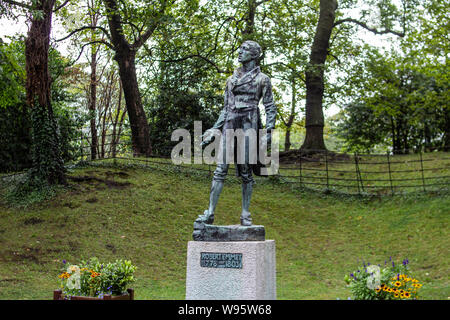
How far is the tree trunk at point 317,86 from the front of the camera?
22047 mm

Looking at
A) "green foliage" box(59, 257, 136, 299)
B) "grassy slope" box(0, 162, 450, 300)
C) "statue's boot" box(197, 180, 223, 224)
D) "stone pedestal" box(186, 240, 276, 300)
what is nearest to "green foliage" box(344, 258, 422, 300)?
"stone pedestal" box(186, 240, 276, 300)

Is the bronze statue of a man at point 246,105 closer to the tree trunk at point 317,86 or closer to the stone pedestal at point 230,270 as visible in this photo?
the stone pedestal at point 230,270

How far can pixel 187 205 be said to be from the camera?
16.0m

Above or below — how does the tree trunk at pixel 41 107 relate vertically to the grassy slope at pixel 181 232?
above

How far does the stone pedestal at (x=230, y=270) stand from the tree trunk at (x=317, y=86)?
15277mm

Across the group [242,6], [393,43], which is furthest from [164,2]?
[393,43]

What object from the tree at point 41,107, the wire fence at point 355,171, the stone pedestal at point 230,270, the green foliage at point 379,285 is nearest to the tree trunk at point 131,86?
the wire fence at point 355,171

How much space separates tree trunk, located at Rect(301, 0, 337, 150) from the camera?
22.0 m

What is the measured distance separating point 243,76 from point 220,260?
2.85 meters

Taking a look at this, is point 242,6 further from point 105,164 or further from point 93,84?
point 93,84

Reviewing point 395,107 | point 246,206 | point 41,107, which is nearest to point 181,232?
point 41,107

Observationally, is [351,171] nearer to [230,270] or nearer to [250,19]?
[250,19]

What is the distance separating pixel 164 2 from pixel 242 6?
3.66 meters

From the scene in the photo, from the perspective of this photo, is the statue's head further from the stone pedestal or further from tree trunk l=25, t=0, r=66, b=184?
tree trunk l=25, t=0, r=66, b=184
